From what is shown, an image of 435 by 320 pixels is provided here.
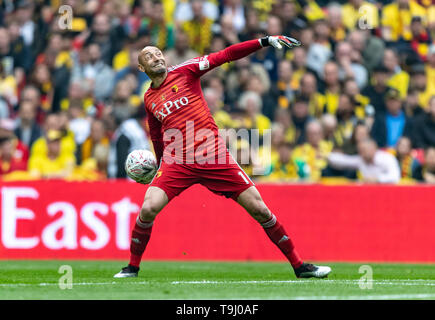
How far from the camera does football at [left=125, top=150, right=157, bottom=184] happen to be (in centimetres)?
1036

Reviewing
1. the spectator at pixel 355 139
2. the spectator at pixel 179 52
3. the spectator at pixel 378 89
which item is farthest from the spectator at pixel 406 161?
the spectator at pixel 179 52

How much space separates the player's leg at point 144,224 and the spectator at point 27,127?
641 centimetres

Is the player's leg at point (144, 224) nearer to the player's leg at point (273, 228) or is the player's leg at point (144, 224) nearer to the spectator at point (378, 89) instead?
the player's leg at point (273, 228)

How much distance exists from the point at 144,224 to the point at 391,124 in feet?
23.5

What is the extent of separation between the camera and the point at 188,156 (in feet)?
33.2

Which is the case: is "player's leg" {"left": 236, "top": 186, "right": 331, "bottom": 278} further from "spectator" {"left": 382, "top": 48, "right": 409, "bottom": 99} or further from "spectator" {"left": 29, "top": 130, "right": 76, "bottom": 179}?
"spectator" {"left": 382, "top": 48, "right": 409, "bottom": 99}

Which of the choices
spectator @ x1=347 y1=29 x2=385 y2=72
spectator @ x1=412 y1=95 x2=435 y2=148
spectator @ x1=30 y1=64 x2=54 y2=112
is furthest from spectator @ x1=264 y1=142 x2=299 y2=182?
spectator @ x1=30 y1=64 x2=54 y2=112

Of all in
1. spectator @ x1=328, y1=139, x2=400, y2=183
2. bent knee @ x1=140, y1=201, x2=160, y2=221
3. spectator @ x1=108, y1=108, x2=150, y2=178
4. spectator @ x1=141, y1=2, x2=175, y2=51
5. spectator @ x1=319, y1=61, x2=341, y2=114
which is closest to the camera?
bent knee @ x1=140, y1=201, x2=160, y2=221

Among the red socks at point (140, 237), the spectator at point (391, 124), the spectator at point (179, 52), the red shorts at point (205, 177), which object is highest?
the spectator at point (179, 52)

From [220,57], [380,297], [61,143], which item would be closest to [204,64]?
[220,57]

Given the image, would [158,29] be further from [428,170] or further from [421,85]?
[428,170]

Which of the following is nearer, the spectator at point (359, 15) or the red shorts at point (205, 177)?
the red shorts at point (205, 177)

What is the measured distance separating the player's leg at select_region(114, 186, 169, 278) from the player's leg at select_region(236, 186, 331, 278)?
0.85m

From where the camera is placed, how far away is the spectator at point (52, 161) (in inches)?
613
